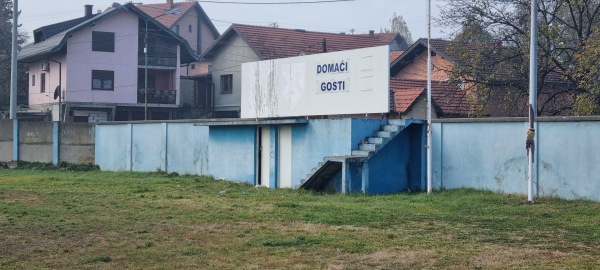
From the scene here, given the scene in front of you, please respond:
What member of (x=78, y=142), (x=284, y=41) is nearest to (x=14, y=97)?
(x=78, y=142)

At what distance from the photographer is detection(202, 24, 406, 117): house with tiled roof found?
50938 millimetres

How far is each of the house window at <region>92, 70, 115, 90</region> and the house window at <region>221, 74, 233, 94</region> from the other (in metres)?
7.00

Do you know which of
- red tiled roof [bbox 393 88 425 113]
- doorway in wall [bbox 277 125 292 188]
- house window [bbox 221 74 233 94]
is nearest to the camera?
doorway in wall [bbox 277 125 292 188]

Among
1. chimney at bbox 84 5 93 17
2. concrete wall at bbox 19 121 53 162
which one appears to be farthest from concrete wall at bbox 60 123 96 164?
chimney at bbox 84 5 93 17

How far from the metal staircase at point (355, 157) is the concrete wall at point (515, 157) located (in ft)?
3.92

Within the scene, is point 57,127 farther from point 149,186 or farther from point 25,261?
point 25,261

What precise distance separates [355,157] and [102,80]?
34.0 m

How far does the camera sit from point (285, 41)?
5188 cm

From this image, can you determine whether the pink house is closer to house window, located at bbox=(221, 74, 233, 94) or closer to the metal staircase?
house window, located at bbox=(221, 74, 233, 94)

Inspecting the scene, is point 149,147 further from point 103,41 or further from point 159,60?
point 159,60

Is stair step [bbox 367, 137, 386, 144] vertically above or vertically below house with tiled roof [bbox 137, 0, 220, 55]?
below

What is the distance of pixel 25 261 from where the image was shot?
11672mm

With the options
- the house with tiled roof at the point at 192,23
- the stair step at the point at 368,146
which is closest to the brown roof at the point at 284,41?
the house with tiled roof at the point at 192,23

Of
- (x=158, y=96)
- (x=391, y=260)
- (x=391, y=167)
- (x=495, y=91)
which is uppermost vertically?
(x=158, y=96)
